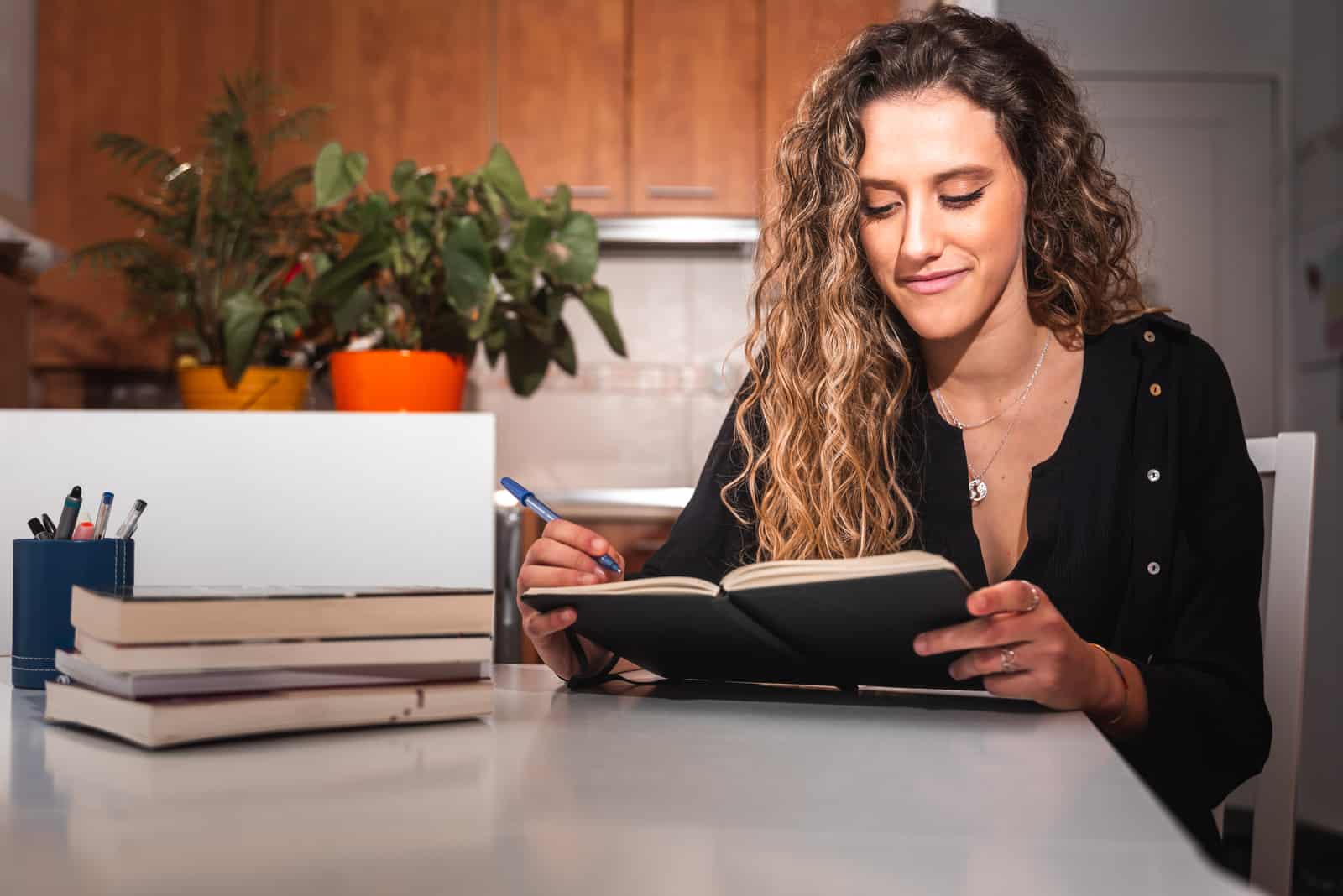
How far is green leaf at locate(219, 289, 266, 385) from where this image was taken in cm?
184

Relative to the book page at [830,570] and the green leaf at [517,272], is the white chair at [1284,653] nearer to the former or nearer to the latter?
the book page at [830,570]

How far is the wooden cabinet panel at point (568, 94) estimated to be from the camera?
3.54 m

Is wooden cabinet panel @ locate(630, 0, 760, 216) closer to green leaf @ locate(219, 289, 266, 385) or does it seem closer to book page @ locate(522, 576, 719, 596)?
green leaf @ locate(219, 289, 266, 385)

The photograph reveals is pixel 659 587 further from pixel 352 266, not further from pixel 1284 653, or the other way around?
pixel 352 266

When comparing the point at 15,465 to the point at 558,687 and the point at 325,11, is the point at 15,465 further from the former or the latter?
the point at 325,11

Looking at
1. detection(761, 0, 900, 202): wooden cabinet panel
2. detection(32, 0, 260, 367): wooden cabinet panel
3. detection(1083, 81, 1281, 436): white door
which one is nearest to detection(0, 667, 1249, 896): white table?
detection(1083, 81, 1281, 436): white door

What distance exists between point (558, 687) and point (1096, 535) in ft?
1.95

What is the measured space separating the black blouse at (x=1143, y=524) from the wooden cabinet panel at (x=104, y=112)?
8.52ft

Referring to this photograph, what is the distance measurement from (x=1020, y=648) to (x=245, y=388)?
4.69 ft

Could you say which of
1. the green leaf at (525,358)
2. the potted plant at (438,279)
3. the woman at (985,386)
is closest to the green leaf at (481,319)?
the potted plant at (438,279)

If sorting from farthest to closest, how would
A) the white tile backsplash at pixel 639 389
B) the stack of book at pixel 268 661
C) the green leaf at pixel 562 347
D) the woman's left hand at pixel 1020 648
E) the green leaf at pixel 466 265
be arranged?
the white tile backsplash at pixel 639 389, the green leaf at pixel 562 347, the green leaf at pixel 466 265, the woman's left hand at pixel 1020 648, the stack of book at pixel 268 661

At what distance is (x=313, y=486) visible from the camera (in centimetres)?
166

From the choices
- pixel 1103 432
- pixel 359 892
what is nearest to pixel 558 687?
pixel 359 892

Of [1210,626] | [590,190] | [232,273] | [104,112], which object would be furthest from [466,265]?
[104,112]
